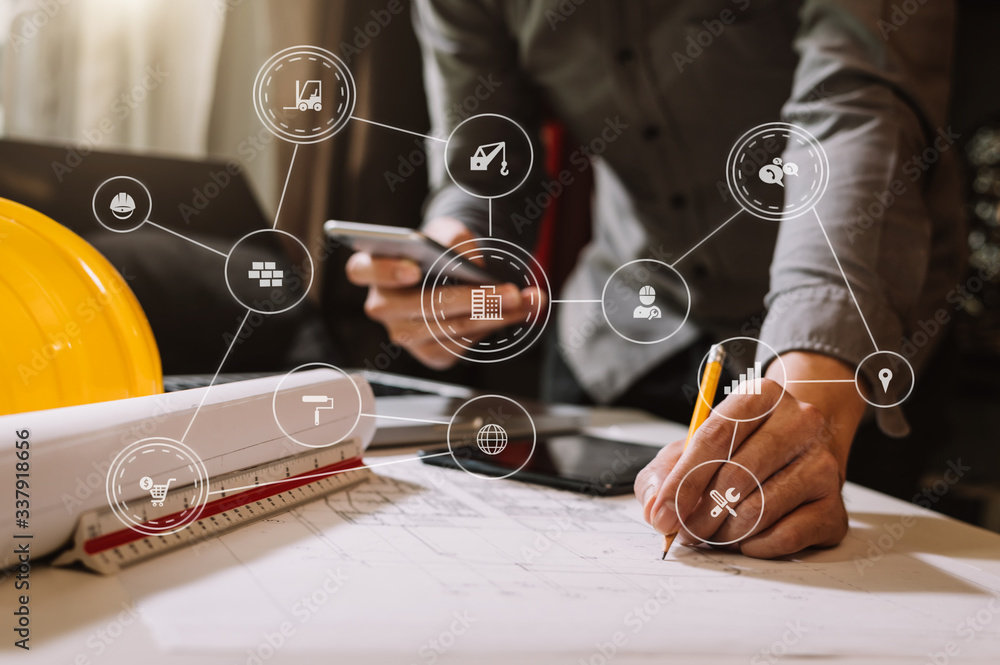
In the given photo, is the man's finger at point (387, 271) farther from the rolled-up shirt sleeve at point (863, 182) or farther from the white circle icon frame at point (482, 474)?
the rolled-up shirt sleeve at point (863, 182)

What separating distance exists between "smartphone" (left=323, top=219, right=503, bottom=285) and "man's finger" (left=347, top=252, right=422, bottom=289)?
2 centimetres

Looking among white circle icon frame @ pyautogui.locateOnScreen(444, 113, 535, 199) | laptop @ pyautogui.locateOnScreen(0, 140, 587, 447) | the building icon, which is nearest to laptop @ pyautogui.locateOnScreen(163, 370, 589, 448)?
laptop @ pyautogui.locateOnScreen(0, 140, 587, 447)

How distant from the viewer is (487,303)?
52 centimetres

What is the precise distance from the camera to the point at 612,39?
30.7 inches

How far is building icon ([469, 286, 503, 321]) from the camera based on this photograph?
521 millimetres

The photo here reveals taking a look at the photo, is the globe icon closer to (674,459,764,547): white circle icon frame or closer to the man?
the man

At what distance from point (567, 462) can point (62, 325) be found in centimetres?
34

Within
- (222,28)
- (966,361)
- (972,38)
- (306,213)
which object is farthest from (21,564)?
(972,38)

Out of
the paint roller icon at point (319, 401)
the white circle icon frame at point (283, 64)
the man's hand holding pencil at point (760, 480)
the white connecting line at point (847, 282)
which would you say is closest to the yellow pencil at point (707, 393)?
the man's hand holding pencil at point (760, 480)

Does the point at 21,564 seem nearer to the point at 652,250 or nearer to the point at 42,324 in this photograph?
the point at 42,324

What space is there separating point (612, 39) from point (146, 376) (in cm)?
60

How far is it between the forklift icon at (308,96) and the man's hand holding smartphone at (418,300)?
0.13 metres

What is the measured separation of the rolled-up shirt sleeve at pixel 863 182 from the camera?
1.57 feet

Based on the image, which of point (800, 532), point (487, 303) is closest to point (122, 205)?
point (487, 303)
